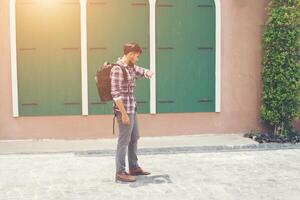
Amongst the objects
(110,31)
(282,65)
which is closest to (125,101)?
(110,31)

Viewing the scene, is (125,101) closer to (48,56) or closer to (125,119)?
(125,119)

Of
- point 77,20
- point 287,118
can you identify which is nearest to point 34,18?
point 77,20

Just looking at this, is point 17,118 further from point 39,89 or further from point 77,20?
point 77,20

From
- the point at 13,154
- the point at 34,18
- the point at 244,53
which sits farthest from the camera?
the point at 244,53

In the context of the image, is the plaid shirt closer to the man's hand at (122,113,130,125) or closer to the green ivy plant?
the man's hand at (122,113,130,125)

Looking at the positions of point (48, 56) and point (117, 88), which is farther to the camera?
point (48, 56)

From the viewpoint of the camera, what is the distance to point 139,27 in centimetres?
1074

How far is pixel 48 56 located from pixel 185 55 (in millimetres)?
2638

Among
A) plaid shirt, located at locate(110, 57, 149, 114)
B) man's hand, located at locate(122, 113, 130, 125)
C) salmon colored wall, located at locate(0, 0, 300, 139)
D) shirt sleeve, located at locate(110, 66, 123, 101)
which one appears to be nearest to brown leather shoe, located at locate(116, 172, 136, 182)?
man's hand, located at locate(122, 113, 130, 125)

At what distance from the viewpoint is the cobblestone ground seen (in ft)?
22.7

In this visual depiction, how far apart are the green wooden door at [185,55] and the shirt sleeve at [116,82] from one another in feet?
11.7

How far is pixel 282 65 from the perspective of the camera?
10742mm

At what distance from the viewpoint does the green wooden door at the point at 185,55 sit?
10852mm

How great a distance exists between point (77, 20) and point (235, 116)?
12.0ft
